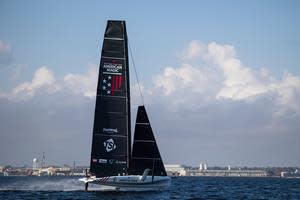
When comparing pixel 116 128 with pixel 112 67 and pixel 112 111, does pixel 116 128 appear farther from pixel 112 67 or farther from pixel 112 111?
pixel 112 67

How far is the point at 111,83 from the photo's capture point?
59250mm

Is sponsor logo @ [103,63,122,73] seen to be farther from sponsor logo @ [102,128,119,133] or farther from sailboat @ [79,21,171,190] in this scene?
sponsor logo @ [102,128,119,133]

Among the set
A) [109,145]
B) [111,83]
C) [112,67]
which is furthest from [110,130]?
[112,67]

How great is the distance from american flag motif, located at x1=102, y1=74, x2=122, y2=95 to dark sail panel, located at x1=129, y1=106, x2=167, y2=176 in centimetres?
347

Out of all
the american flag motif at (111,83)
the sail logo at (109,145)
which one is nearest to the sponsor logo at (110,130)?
the sail logo at (109,145)

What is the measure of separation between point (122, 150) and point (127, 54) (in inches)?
361

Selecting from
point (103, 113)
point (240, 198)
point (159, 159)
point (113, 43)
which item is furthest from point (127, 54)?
point (240, 198)

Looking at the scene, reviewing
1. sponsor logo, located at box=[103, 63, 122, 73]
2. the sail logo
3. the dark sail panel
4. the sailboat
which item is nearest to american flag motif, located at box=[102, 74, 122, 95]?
the sailboat

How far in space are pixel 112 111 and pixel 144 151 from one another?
4874 mm

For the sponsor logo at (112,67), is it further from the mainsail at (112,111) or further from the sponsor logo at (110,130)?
the sponsor logo at (110,130)

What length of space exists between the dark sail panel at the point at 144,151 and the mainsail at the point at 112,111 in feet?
2.24

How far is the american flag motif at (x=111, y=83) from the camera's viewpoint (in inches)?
2331

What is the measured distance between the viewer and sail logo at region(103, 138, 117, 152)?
59.2m

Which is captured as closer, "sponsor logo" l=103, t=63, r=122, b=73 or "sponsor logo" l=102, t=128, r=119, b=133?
"sponsor logo" l=102, t=128, r=119, b=133
